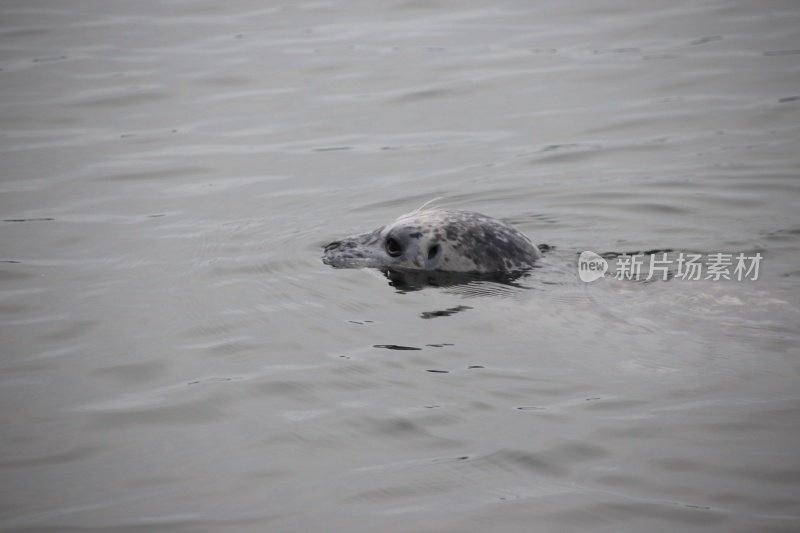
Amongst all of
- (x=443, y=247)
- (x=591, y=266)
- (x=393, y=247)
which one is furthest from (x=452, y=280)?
(x=591, y=266)

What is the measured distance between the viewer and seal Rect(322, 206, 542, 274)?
21.7 ft

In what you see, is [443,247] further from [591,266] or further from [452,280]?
[591,266]

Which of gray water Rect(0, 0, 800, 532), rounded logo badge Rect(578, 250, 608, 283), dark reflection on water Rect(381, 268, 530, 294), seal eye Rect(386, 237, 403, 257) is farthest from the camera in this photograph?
seal eye Rect(386, 237, 403, 257)

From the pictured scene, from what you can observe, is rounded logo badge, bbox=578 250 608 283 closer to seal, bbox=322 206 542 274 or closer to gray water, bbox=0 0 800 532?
gray water, bbox=0 0 800 532

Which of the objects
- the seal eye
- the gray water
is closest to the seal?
the seal eye

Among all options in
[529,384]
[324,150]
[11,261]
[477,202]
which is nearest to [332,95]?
[324,150]

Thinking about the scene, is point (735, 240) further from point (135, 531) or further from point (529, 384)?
point (135, 531)

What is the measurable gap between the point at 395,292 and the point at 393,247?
0.50 meters

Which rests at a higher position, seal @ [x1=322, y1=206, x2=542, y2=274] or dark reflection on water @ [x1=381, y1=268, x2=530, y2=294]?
seal @ [x1=322, y1=206, x2=542, y2=274]

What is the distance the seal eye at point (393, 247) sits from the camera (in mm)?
6830

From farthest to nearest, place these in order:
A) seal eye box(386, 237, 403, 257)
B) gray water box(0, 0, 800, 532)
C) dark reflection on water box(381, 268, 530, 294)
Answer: seal eye box(386, 237, 403, 257), dark reflection on water box(381, 268, 530, 294), gray water box(0, 0, 800, 532)

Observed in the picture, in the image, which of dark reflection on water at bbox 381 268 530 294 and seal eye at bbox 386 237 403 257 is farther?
seal eye at bbox 386 237 403 257

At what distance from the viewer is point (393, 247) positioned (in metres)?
6.86

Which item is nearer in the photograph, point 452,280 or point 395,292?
point 395,292
